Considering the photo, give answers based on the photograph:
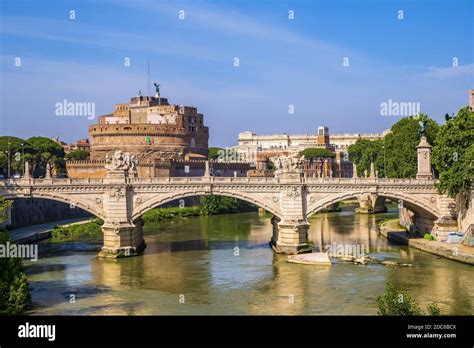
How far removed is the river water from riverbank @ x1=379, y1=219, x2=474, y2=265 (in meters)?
0.59

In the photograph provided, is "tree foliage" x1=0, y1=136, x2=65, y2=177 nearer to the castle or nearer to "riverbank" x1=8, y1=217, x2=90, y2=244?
the castle

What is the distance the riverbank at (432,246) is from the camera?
3997cm

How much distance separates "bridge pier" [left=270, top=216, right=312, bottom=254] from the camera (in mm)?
45688

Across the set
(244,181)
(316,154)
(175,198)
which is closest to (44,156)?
(175,198)

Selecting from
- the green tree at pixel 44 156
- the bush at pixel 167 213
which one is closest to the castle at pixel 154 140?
the green tree at pixel 44 156

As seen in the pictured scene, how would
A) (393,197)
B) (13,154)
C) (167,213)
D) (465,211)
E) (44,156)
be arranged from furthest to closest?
(44,156)
(13,154)
(167,213)
(393,197)
(465,211)

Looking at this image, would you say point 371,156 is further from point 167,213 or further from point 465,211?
point 465,211

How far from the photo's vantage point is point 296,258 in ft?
139

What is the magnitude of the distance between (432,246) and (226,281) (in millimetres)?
15136

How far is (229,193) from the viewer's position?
47250mm

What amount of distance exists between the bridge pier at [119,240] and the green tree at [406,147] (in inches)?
1031

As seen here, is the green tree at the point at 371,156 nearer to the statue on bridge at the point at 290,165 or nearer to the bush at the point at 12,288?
the statue on bridge at the point at 290,165

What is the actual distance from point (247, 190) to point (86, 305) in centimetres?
1843
